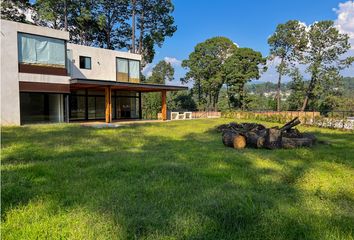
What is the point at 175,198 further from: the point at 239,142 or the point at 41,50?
the point at 41,50

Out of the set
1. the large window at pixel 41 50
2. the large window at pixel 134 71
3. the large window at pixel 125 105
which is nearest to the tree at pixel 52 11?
the large window at pixel 134 71

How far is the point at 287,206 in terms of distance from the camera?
3693 millimetres

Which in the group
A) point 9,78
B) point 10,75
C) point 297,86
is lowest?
point 9,78

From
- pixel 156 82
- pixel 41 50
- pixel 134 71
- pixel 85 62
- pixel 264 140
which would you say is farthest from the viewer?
pixel 156 82

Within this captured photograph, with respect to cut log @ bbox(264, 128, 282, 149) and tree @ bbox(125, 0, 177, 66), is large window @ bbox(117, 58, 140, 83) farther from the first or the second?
cut log @ bbox(264, 128, 282, 149)

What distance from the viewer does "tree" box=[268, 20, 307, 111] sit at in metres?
37.6

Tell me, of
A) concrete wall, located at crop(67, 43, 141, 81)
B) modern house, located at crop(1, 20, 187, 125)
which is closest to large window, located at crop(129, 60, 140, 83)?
concrete wall, located at crop(67, 43, 141, 81)

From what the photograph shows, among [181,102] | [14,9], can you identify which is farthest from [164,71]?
[14,9]

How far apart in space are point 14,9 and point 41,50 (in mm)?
17506

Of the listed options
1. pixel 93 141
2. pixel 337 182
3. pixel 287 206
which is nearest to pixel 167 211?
pixel 287 206

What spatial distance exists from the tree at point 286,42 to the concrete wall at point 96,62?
80.1 ft

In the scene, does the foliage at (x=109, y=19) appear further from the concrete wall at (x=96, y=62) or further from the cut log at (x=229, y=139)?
the cut log at (x=229, y=139)

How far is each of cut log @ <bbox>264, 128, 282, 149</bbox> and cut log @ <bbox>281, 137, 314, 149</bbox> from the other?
189mm

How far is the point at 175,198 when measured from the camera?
3941 millimetres
